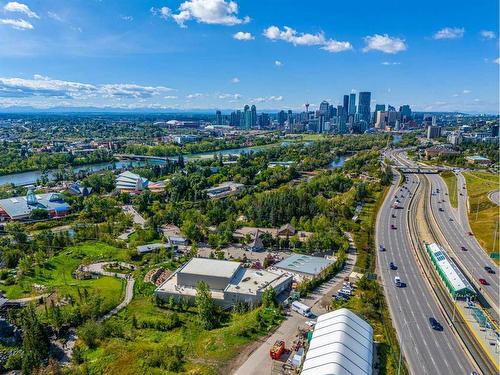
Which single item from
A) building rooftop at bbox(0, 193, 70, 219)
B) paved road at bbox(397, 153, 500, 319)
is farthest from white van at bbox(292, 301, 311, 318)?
building rooftop at bbox(0, 193, 70, 219)

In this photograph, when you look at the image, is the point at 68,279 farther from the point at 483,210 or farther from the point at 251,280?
the point at 483,210

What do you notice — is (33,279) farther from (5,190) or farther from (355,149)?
(355,149)

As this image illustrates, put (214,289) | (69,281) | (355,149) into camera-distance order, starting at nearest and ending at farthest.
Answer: (214,289) → (69,281) → (355,149)

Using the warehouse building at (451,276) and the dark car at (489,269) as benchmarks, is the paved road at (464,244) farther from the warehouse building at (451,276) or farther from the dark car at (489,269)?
the warehouse building at (451,276)

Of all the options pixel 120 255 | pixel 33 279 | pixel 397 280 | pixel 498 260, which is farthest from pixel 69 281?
pixel 498 260

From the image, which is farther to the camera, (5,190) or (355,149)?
(355,149)

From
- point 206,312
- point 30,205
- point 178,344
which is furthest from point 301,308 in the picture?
point 30,205

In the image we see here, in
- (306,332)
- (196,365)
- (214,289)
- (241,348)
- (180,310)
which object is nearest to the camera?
(196,365)
